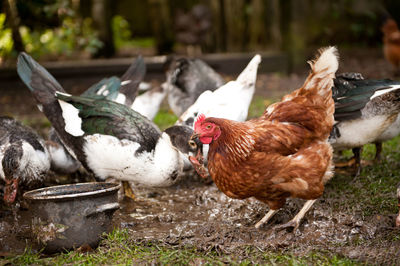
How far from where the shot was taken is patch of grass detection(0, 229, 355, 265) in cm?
298

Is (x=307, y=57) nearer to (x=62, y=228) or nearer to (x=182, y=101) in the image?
(x=182, y=101)

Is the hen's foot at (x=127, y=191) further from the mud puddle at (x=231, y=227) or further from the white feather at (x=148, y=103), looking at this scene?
the white feather at (x=148, y=103)

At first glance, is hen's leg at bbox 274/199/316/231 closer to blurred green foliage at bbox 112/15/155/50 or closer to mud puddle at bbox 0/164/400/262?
mud puddle at bbox 0/164/400/262

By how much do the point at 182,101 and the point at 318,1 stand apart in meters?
9.29

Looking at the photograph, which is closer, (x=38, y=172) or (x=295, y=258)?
(x=295, y=258)

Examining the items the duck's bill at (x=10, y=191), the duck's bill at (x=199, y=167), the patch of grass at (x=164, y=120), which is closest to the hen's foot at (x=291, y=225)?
the duck's bill at (x=199, y=167)

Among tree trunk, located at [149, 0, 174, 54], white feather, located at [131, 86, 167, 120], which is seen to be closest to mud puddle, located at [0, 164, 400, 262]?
white feather, located at [131, 86, 167, 120]

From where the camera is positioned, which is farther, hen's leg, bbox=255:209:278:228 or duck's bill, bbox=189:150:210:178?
duck's bill, bbox=189:150:210:178

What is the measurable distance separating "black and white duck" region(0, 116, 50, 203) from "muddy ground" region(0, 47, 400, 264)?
0.30 m

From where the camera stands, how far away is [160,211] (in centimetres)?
427

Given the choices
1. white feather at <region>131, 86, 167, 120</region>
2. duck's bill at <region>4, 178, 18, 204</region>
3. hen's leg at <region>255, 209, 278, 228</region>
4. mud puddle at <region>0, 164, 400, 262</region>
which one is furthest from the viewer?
white feather at <region>131, 86, 167, 120</region>

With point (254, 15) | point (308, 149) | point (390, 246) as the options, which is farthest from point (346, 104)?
point (254, 15)

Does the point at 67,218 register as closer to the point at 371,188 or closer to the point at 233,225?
the point at 233,225

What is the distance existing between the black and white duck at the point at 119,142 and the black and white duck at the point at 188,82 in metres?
2.16
